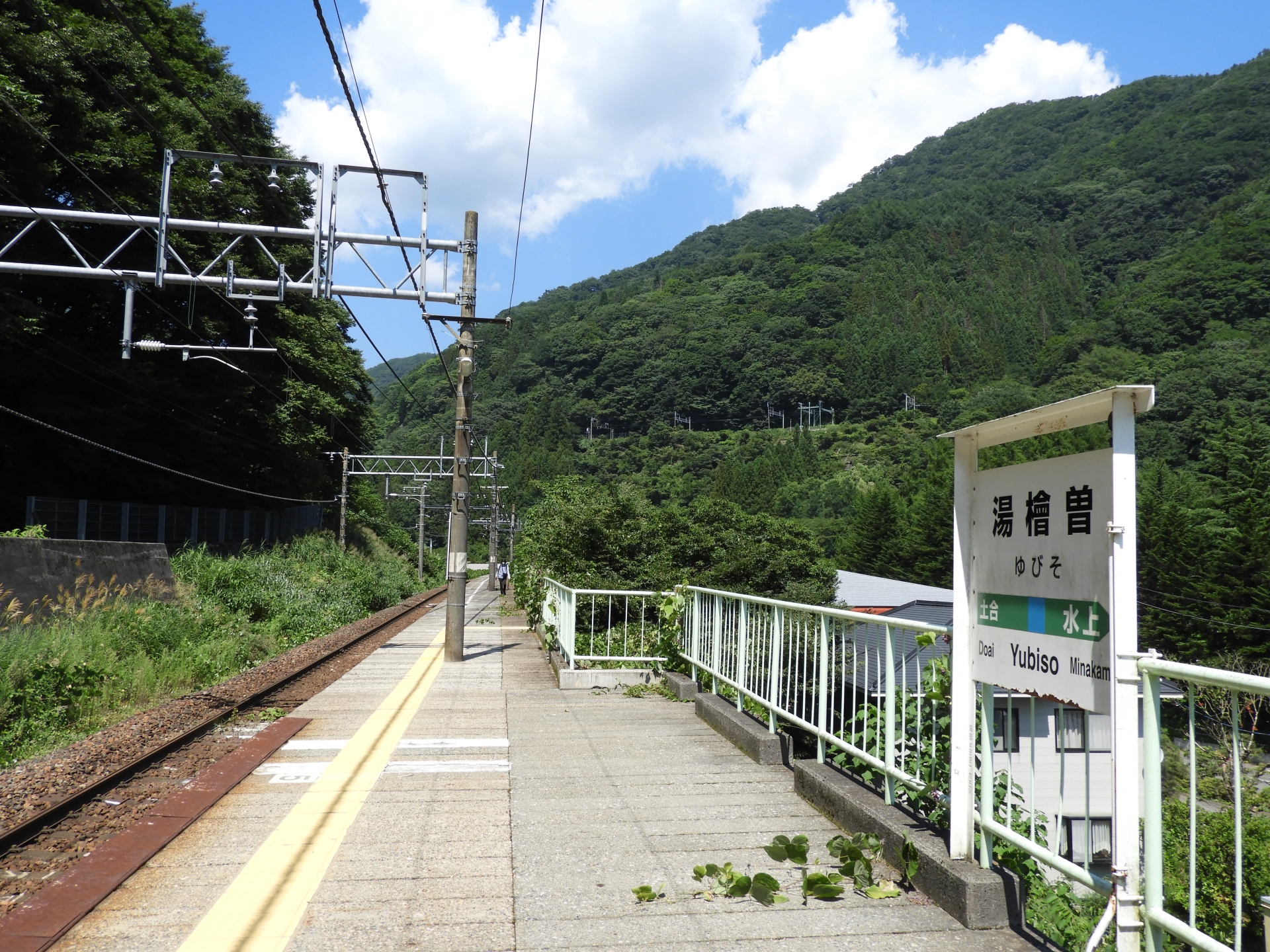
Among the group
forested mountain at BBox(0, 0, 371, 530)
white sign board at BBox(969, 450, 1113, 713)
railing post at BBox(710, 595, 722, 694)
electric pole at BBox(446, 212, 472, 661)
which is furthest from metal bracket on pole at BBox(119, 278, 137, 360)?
white sign board at BBox(969, 450, 1113, 713)

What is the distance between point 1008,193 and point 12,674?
174236 millimetres

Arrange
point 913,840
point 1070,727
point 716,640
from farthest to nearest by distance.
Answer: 1. point 716,640
2. point 913,840
3. point 1070,727

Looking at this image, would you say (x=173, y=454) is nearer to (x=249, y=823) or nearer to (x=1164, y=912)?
(x=249, y=823)

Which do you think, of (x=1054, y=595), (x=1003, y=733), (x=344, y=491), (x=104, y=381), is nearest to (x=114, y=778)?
(x=1003, y=733)

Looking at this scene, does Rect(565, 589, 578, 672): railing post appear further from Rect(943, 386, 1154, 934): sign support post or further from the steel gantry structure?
Rect(943, 386, 1154, 934): sign support post

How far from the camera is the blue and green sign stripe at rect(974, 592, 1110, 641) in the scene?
3041 millimetres

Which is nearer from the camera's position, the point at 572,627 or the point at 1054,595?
the point at 1054,595

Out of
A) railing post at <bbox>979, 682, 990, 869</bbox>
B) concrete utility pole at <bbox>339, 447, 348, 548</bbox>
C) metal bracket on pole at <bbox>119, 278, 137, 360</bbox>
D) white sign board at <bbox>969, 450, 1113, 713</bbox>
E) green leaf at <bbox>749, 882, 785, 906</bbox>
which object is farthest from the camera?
concrete utility pole at <bbox>339, 447, 348, 548</bbox>

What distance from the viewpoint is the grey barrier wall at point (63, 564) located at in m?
12.6

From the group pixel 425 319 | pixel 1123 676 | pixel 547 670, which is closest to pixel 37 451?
pixel 425 319

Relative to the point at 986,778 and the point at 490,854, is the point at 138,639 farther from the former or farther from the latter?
the point at 986,778

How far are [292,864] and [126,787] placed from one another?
2514mm

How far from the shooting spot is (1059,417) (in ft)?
10.8

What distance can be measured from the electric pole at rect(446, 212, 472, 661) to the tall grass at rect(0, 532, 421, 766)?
10.6 ft
